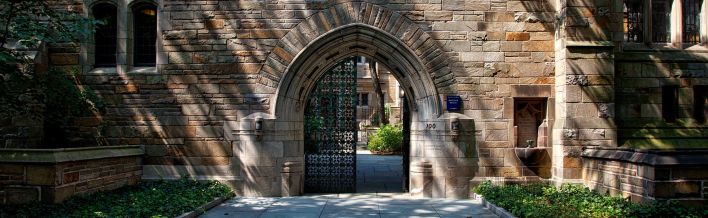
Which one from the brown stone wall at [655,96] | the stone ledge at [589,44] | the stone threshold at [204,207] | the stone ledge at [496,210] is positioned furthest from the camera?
the brown stone wall at [655,96]

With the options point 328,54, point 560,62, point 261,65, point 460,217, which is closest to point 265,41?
point 261,65

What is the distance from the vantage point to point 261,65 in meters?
9.54

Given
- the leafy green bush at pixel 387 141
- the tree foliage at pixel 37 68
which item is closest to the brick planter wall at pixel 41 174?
the tree foliage at pixel 37 68

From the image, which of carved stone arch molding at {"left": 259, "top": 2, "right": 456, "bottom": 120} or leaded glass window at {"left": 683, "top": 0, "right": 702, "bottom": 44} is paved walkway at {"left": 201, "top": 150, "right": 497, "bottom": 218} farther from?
leaded glass window at {"left": 683, "top": 0, "right": 702, "bottom": 44}

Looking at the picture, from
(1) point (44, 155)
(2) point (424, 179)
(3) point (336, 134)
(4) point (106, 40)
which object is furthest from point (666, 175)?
(4) point (106, 40)

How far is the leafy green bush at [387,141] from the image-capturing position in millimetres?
20781

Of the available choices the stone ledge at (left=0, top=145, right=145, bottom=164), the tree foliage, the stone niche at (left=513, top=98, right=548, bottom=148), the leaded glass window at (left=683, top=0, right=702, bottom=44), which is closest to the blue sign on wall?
the stone niche at (left=513, top=98, right=548, bottom=148)

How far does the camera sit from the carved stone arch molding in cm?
945

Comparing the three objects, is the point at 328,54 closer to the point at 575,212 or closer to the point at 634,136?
the point at 575,212

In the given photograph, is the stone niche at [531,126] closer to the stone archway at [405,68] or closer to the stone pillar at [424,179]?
the stone archway at [405,68]

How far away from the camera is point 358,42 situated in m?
9.70

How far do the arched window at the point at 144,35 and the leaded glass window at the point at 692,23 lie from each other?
10.2 meters

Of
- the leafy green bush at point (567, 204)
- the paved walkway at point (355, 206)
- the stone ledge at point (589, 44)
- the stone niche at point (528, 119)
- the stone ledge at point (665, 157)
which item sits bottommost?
the paved walkway at point (355, 206)

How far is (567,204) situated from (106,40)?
29.2 feet
